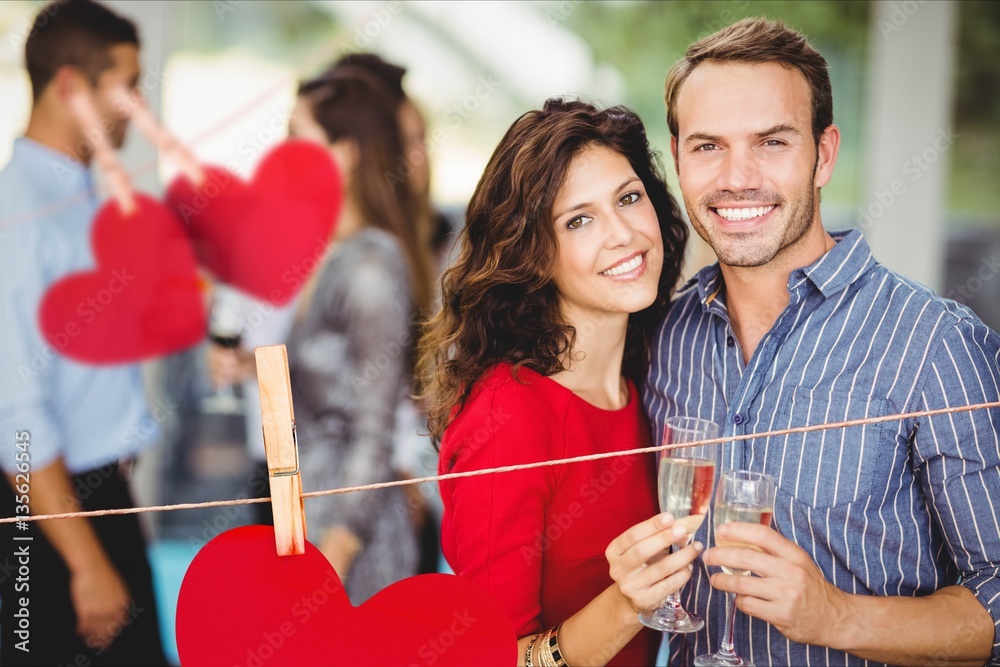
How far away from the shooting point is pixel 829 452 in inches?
56.1

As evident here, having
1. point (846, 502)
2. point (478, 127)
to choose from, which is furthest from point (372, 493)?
point (846, 502)

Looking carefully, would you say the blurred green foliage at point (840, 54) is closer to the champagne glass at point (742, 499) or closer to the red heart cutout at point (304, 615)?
the champagne glass at point (742, 499)

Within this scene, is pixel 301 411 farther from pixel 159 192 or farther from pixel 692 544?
pixel 692 544

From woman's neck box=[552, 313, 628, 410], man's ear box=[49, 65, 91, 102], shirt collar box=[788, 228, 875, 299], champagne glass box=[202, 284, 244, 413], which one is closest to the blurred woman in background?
champagne glass box=[202, 284, 244, 413]

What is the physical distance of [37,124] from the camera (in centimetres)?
249

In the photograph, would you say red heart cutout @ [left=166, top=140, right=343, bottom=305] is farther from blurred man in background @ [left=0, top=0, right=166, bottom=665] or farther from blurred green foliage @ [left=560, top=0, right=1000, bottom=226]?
blurred green foliage @ [left=560, top=0, right=1000, bottom=226]

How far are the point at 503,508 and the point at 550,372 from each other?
29cm

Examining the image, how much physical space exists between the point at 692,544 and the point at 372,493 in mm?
1929

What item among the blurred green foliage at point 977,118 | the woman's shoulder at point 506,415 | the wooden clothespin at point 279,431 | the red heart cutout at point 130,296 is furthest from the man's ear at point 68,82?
the blurred green foliage at point 977,118

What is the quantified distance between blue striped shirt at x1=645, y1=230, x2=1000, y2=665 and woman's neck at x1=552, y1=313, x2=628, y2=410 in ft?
0.67

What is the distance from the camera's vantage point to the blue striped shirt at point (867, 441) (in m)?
1.35

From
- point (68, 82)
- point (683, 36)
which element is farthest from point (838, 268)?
point (683, 36)

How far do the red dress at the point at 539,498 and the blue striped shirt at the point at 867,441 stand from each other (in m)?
0.15

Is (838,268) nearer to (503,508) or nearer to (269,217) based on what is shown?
(503,508)
